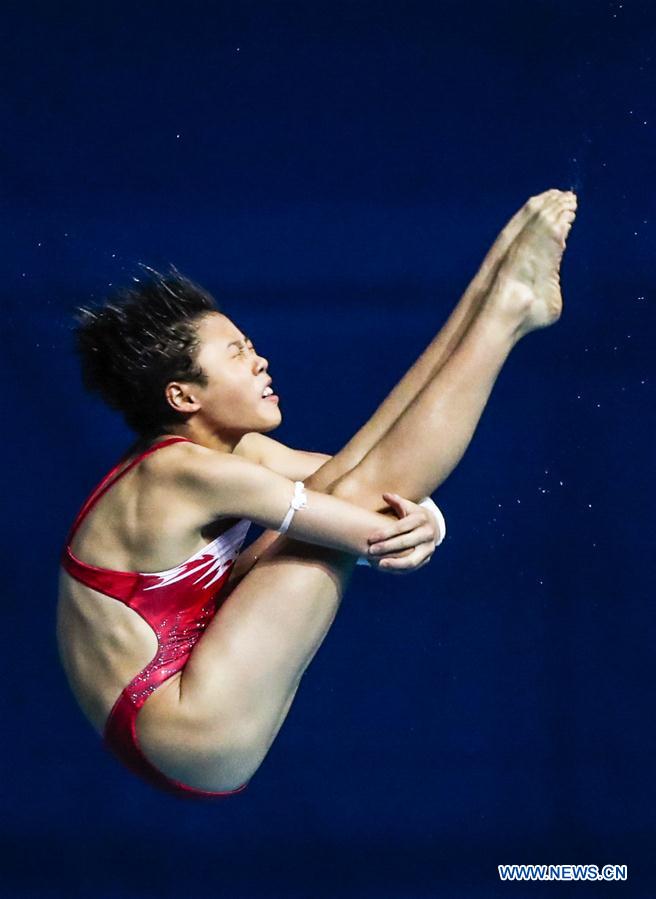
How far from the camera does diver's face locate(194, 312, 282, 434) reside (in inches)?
84.3

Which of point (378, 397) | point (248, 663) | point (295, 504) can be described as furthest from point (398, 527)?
point (378, 397)

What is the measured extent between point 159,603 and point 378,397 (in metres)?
1.31

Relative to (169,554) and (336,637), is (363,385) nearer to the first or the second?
(336,637)

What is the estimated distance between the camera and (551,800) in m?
3.31

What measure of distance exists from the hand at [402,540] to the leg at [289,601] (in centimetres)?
3

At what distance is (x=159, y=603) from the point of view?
209 cm

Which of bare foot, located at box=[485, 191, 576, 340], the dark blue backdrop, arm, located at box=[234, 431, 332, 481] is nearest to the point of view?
bare foot, located at box=[485, 191, 576, 340]

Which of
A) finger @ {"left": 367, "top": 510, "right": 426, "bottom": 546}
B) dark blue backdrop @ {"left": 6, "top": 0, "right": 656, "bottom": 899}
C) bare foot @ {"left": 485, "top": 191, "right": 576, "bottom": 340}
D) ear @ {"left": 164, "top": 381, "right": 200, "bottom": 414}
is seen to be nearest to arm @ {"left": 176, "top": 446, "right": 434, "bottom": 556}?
finger @ {"left": 367, "top": 510, "right": 426, "bottom": 546}

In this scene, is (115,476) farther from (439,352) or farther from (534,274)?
(534,274)

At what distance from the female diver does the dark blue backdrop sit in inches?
43.7

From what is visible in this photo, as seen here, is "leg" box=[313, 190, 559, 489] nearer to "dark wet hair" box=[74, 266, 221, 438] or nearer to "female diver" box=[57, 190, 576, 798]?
"female diver" box=[57, 190, 576, 798]

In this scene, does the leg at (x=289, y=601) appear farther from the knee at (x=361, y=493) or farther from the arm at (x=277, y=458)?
the arm at (x=277, y=458)

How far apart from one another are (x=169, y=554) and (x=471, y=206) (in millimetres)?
1564

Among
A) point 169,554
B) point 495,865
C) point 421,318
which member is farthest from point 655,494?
point 169,554
